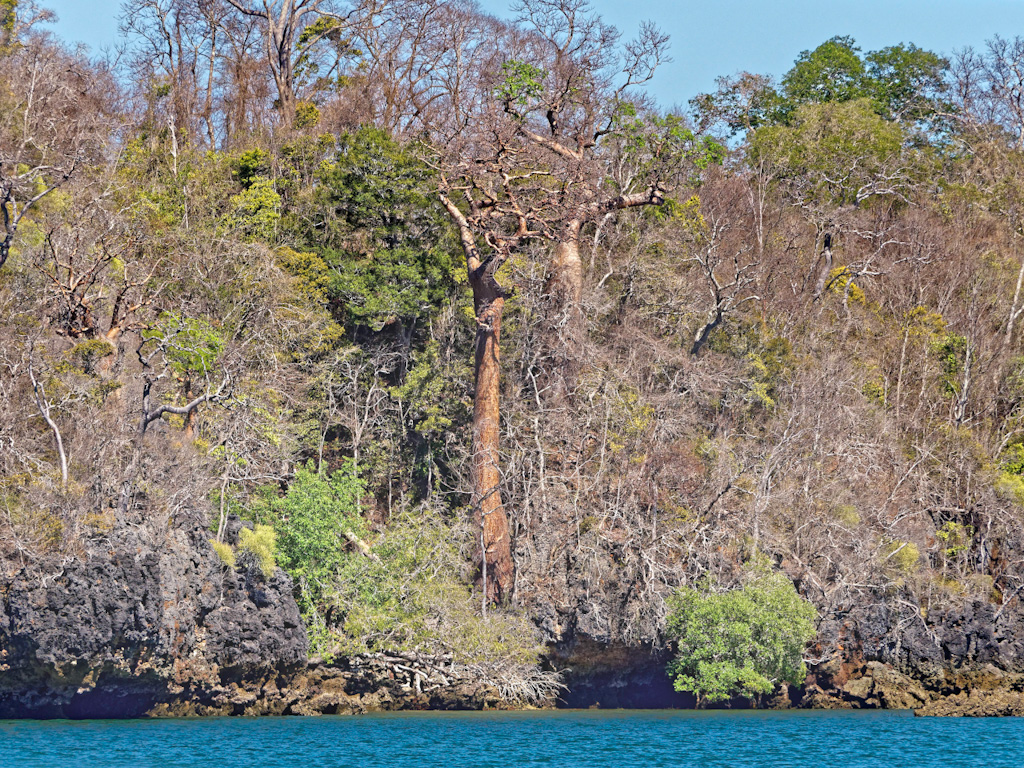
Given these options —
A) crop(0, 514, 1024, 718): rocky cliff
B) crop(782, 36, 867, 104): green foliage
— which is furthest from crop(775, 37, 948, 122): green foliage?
crop(0, 514, 1024, 718): rocky cliff

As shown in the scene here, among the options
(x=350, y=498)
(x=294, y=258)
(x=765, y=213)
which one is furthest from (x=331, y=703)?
(x=765, y=213)

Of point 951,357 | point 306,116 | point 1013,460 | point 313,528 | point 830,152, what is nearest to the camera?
point 313,528

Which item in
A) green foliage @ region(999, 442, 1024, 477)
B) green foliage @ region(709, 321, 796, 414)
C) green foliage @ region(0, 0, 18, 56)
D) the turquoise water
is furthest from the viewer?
green foliage @ region(0, 0, 18, 56)

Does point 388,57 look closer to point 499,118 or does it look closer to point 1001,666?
point 499,118

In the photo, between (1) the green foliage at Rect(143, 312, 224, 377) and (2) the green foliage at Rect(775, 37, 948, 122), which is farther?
(2) the green foliage at Rect(775, 37, 948, 122)

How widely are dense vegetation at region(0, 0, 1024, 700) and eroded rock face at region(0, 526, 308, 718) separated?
24.8 inches

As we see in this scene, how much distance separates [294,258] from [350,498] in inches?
291

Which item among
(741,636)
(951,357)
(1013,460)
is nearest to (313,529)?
(741,636)

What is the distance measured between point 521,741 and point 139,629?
26.0ft

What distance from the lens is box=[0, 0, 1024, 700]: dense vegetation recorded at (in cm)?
2788

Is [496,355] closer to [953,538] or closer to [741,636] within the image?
[741,636]

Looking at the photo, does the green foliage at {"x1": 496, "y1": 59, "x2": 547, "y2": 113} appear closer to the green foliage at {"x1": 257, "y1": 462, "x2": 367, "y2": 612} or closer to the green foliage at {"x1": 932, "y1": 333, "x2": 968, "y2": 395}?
the green foliage at {"x1": 257, "y1": 462, "x2": 367, "y2": 612}

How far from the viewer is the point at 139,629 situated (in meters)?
24.5

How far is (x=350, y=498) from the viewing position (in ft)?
96.0
